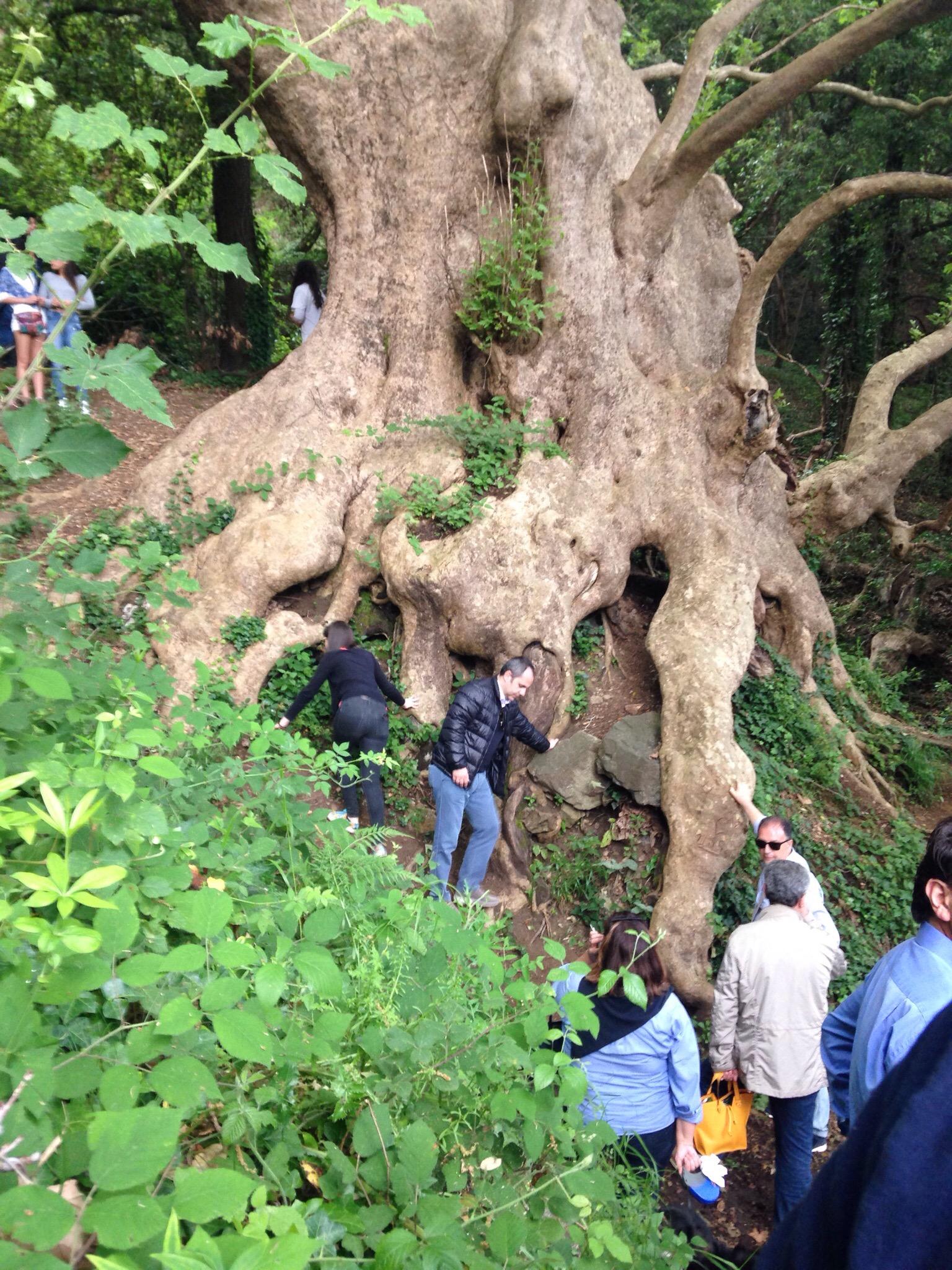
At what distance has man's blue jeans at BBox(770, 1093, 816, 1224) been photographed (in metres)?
3.80

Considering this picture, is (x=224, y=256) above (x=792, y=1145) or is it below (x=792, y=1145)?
above

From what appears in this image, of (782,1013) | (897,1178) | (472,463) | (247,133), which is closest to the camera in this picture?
(897,1178)

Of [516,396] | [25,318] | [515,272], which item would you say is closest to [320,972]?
[516,396]

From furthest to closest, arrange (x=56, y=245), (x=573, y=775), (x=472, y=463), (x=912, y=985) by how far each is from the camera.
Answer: (x=472, y=463) < (x=573, y=775) < (x=912, y=985) < (x=56, y=245)

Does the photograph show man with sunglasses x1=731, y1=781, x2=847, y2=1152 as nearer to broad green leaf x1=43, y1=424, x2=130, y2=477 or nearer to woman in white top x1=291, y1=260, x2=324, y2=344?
broad green leaf x1=43, y1=424, x2=130, y2=477

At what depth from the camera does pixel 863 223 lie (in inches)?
577

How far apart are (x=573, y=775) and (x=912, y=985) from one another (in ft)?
13.6

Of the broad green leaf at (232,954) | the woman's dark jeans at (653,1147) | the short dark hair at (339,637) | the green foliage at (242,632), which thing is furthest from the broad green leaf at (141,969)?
the green foliage at (242,632)

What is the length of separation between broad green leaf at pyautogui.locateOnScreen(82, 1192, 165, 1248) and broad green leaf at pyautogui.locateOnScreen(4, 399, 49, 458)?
1.53 metres

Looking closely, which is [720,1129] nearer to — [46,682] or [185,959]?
[185,959]

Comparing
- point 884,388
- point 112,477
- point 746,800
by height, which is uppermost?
point 884,388

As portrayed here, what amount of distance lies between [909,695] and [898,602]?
4.66 feet

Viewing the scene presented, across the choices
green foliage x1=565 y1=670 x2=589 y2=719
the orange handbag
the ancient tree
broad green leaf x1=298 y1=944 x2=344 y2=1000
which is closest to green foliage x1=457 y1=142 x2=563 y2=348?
the ancient tree

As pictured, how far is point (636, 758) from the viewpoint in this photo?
250 inches
